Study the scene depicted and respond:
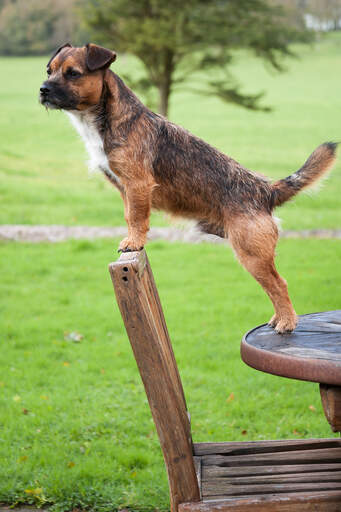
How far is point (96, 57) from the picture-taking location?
275cm

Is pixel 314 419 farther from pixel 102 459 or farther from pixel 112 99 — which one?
pixel 112 99

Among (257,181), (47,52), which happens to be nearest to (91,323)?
(257,181)

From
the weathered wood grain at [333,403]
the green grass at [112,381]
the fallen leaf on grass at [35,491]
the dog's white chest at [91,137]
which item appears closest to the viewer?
the weathered wood grain at [333,403]

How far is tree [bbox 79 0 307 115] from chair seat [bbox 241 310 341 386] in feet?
46.3

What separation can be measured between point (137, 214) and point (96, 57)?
2.30 ft

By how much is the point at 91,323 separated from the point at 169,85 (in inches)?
468

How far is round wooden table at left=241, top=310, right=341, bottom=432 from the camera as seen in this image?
246cm

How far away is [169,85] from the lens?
17781mm

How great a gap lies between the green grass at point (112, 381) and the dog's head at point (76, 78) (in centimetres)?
259

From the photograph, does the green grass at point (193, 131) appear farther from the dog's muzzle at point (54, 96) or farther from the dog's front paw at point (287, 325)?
the dog's muzzle at point (54, 96)

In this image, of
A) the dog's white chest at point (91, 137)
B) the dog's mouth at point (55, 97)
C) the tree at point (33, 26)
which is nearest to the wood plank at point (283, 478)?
the dog's white chest at point (91, 137)

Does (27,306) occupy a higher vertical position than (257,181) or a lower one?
lower

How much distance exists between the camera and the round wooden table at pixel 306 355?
2.46 metres

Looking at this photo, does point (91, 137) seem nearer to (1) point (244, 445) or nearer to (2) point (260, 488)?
(2) point (260, 488)
